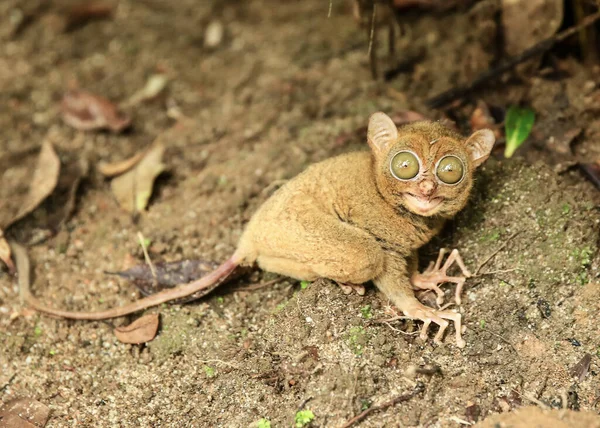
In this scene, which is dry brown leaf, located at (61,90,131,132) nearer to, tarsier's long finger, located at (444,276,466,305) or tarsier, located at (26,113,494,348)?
tarsier, located at (26,113,494,348)

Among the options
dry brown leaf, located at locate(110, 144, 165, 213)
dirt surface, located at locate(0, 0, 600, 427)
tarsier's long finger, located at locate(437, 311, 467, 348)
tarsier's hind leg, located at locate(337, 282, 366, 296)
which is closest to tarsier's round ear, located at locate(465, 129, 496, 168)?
dirt surface, located at locate(0, 0, 600, 427)

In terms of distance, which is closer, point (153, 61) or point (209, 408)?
point (209, 408)

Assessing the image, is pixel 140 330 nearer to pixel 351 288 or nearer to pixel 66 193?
pixel 351 288

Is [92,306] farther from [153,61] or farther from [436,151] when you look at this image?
[153,61]

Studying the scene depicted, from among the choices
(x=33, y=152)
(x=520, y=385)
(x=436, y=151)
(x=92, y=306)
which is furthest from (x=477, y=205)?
(x=33, y=152)

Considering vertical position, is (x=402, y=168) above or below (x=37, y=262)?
above

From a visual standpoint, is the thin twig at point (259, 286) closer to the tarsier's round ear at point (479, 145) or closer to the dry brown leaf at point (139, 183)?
the dry brown leaf at point (139, 183)
